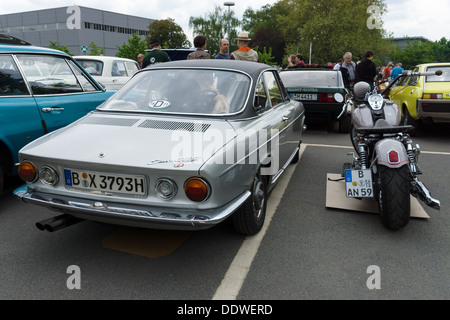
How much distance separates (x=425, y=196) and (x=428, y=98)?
15.8 ft

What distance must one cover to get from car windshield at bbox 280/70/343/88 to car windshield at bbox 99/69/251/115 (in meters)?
5.09

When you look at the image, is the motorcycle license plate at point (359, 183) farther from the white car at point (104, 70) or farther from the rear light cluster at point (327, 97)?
the white car at point (104, 70)

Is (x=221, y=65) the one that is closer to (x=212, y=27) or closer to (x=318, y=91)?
(x=318, y=91)

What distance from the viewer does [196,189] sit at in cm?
246

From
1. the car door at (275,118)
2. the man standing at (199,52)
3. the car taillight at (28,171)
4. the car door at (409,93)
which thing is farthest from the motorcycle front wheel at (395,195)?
the car door at (409,93)

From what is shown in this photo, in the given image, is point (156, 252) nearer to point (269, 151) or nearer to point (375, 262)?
point (269, 151)

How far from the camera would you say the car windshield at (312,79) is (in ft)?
27.8

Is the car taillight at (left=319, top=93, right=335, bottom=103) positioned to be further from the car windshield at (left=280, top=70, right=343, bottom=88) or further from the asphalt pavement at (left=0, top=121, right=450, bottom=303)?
the asphalt pavement at (left=0, top=121, right=450, bottom=303)

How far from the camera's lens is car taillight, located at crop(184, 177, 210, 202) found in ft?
8.05

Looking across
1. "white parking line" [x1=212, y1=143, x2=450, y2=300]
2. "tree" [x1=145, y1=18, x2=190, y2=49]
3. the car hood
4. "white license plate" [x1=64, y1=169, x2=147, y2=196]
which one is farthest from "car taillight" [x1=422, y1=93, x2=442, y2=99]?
"tree" [x1=145, y1=18, x2=190, y2=49]

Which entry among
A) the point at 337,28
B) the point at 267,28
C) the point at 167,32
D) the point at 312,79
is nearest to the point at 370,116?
the point at 312,79

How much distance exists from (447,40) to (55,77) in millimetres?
120658

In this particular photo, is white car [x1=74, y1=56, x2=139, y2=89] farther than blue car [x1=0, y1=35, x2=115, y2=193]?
Yes
